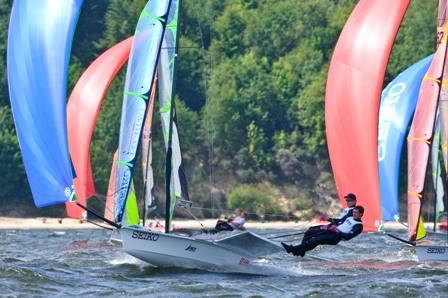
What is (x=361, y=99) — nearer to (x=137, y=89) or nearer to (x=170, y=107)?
(x=170, y=107)

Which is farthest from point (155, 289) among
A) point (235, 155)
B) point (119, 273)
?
point (235, 155)

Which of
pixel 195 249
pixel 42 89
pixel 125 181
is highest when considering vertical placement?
pixel 42 89

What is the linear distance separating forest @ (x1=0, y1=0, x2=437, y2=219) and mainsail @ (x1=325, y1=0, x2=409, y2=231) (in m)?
36.9

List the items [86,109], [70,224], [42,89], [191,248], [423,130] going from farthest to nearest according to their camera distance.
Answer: [70,224], [86,109], [423,130], [191,248], [42,89]

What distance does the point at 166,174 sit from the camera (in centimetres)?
2711

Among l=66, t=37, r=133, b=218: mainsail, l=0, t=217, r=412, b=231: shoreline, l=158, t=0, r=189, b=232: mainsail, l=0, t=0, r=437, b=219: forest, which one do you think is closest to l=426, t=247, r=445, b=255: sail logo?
l=158, t=0, r=189, b=232: mainsail

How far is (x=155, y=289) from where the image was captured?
23.4 metres

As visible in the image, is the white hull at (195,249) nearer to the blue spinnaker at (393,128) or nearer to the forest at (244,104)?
the blue spinnaker at (393,128)

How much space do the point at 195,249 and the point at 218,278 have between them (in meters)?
0.86

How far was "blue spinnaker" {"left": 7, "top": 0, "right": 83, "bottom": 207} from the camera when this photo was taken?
25.1m

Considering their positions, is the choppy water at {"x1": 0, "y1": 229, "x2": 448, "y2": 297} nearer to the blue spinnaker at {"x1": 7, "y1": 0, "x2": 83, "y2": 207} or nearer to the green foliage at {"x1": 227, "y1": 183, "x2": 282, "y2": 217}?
the blue spinnaker at {"x1": 7, "y1": 0, "x2": 83, "y2": 207}

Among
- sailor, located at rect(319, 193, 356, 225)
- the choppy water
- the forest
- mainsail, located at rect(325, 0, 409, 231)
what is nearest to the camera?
the choppy water

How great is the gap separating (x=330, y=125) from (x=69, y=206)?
37.0 feet

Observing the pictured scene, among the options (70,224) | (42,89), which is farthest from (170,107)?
(70,224)
